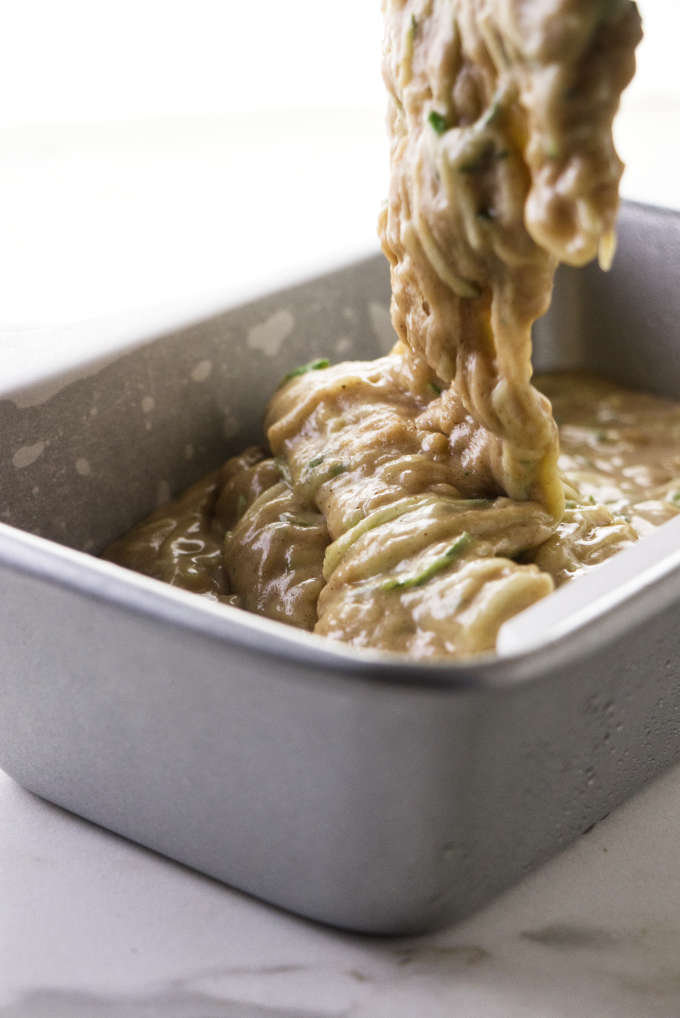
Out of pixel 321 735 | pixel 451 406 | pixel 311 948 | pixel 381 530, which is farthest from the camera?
pixel 451 406

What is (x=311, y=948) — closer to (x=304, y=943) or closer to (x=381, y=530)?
(x=304, y=943)

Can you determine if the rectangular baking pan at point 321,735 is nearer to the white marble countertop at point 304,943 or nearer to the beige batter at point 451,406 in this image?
the white marble countertop at point 304,943

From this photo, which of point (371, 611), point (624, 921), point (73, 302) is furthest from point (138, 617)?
point (73, 302)

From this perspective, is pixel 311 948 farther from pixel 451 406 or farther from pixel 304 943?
pixel 451 406

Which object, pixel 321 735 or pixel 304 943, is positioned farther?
pixel 304 943

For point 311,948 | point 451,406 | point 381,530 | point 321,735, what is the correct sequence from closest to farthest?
point 321,735 < point 311,948 < point 381,530 < point 451,406

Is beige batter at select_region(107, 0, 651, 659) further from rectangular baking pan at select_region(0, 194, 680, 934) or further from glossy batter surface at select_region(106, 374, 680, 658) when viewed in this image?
rectangular baking pan at select_region(0, 194, 680, 934)

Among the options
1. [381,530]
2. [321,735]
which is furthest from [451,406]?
[321,735]

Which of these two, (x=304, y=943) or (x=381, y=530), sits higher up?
(x=381, y=530)

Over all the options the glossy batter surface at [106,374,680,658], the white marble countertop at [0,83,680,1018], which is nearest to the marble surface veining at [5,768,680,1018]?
the white marble countertop at [0,83,680,1018]
